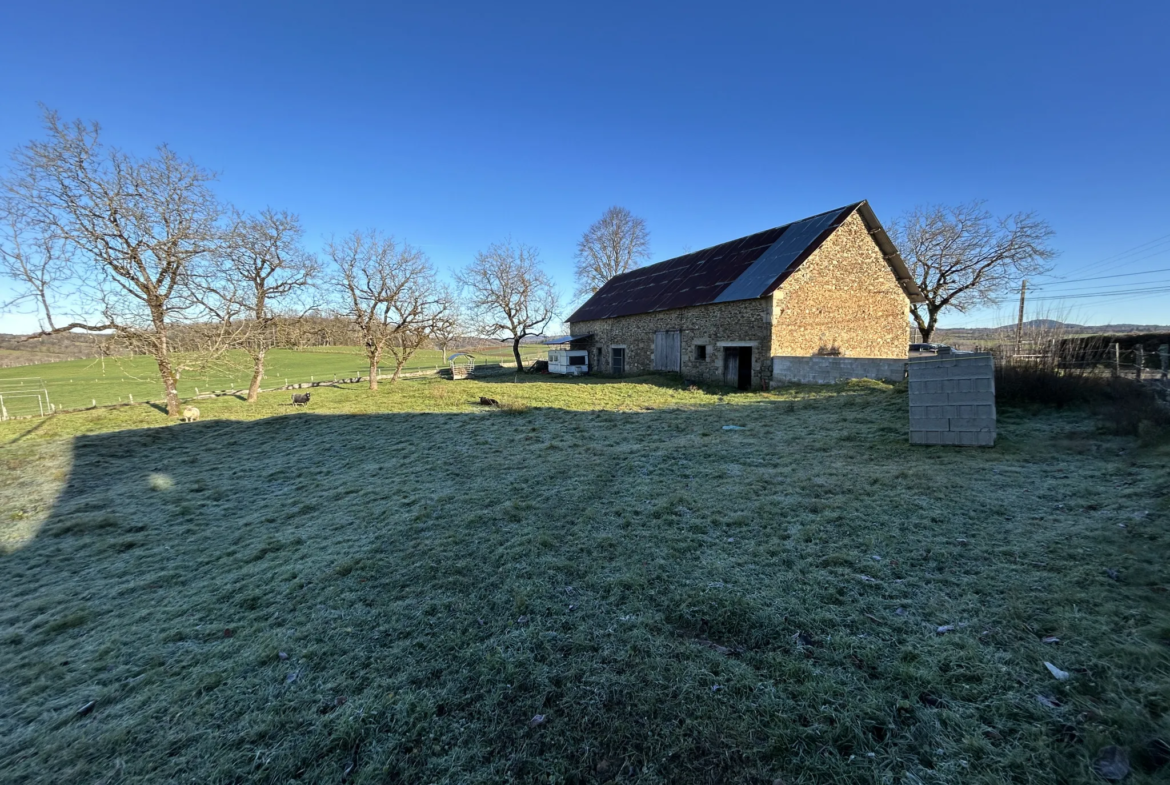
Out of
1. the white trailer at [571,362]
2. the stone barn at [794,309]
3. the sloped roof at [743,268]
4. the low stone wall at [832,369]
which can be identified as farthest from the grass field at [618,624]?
the white trailer at [571,362]

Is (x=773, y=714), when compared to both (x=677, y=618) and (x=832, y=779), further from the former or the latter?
(x=677, y=618)

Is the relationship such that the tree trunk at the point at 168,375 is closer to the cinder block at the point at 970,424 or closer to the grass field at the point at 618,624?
the grass field at the point at 618,624

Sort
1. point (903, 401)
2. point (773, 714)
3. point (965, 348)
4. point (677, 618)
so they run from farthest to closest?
point (965, 348) → point (903, 401) → point (677, 618) → point (773, 714)

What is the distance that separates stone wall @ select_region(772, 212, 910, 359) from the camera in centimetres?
1642

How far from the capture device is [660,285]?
24.8m

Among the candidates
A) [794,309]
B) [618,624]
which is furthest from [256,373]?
[794,309]

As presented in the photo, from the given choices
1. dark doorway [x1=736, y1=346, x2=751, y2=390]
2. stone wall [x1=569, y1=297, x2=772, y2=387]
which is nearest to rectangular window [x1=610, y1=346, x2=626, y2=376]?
stone wall [x1=569, y1=297, x2=772, y2=387]

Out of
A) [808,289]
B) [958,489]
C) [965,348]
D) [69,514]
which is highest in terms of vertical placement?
[808,289]

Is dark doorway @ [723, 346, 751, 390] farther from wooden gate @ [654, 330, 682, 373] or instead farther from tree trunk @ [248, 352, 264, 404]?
tree trunk @ [248, 352, 264, 404]

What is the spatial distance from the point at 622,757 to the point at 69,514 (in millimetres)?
9602

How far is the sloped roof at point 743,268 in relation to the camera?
56.0 ft

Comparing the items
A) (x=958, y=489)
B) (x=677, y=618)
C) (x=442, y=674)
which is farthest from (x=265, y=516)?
(x=958, y=489)

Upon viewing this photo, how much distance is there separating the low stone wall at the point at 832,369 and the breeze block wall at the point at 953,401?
23.7ft

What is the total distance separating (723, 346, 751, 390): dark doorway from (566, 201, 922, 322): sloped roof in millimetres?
2206
